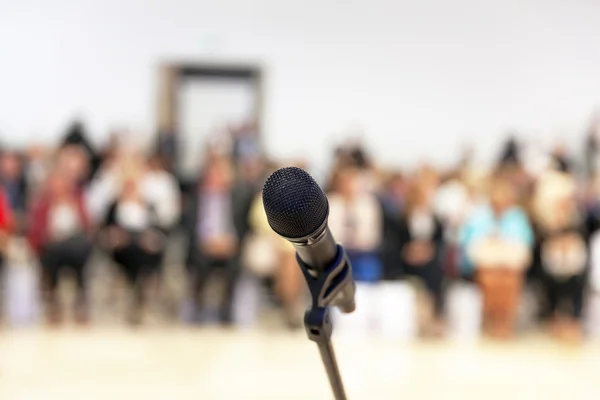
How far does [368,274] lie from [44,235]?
8.50 ft

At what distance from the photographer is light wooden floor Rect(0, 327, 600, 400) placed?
339 cm

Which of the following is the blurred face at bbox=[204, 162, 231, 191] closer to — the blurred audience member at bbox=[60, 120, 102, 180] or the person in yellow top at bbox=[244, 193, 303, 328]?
the person in yellow top at bbox=[244, 193, 303, 328]

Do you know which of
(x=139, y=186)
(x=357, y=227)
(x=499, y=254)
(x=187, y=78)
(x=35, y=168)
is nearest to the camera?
(x=357, y=227)

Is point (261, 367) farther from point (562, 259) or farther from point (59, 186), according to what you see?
point (562, 259)

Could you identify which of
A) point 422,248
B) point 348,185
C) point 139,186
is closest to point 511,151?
point 422,248

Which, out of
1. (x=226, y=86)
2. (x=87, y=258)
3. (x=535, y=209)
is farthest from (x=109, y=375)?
(x=226, y=86)

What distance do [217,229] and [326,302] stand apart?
3.97m

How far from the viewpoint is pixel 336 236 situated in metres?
4.65

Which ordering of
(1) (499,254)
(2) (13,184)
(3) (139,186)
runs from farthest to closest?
1. (2) (13,184)
2. (3) (139,186)
3. (1) (499,254)

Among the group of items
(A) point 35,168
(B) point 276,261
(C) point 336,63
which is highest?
(C) point 336,63

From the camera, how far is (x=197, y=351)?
4.21m

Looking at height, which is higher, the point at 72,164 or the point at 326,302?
the point at 326,302

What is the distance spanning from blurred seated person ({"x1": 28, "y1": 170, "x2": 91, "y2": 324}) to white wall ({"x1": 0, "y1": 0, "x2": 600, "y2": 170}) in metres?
2.68

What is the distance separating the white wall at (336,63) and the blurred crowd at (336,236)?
7.48ft
